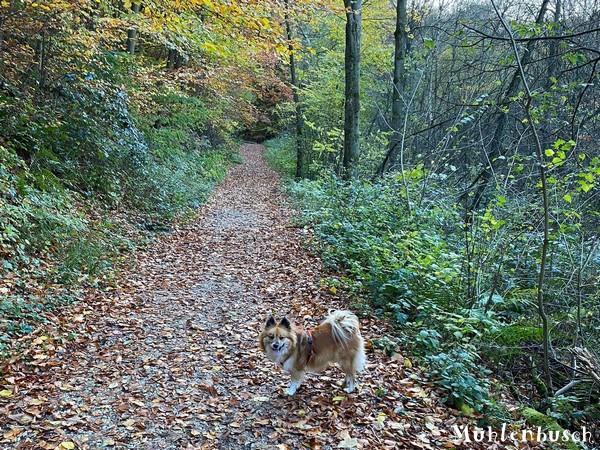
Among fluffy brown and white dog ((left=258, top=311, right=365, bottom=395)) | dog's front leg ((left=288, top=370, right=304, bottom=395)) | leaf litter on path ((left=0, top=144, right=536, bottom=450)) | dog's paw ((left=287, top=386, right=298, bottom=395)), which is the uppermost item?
fluffy brown and white dog ((left=258, top=311, right=365, bottom=395))

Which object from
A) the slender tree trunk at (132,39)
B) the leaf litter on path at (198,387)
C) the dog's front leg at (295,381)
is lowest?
the leaf litter on path at (198,387)

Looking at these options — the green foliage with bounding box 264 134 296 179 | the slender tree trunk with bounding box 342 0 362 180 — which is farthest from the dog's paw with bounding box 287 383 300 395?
the green foliage with bounding box 264 134 296 179

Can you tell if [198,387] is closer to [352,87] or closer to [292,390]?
[292,390]

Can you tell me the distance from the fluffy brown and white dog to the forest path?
0.42 meters

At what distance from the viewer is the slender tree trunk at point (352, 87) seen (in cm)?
1170

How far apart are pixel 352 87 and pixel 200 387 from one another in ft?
32.1

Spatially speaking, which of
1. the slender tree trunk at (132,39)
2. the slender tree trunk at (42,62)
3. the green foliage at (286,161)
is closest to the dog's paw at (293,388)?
the slender tree trunk at (42,62)

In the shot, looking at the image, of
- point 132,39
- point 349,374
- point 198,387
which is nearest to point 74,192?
Answer: point 198,387

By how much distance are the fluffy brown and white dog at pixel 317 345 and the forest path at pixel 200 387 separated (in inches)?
16.6

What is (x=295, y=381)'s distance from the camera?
4484 mm

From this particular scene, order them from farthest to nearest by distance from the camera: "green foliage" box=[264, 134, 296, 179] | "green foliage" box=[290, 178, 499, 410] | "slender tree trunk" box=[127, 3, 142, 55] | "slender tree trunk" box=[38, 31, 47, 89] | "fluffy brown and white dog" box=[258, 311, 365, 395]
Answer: "green foliage" box=[264, 134, 296, 179]
"slender tree trunk" box=[127, 3, 142, 55]
"slender tree trunk" box=[38, 31, 47, 89]
"green foliage" box=[290, 178, 499, 410]
"fluffy brown and white dog" box=[258, 311, 365, 395]

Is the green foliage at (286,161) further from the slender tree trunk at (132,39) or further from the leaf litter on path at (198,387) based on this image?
the leaf litter on path at (198,387)

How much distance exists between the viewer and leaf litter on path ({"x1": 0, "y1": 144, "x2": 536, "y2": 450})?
3.90 meters

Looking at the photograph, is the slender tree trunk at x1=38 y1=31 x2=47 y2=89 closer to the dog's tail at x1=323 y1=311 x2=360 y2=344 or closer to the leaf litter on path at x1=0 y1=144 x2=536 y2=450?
the leaf litter on path at x1=0 y1=144 x2=536 y2=450
